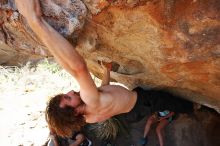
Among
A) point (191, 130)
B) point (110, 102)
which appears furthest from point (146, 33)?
point (191, 130)

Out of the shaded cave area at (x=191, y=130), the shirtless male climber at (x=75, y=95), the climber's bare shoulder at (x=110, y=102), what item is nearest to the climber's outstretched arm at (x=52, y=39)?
the shirtless male climber at (x=75, y=95)

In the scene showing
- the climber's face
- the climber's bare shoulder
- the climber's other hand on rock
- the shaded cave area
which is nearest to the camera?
the climber's other hand on rock

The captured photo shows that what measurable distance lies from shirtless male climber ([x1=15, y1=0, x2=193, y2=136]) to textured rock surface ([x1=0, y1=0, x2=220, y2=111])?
0.40ft

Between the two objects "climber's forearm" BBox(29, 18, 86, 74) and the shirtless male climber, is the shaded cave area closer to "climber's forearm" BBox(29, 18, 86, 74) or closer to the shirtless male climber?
the shirtless male climber

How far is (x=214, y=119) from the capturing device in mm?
4660

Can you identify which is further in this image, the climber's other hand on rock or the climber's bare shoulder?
the climber's bare shoulder

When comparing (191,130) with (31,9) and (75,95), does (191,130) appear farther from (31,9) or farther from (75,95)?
(31,9)

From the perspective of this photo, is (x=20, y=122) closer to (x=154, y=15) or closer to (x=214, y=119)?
(x=214, y=119)

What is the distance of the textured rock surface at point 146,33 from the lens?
282 cm

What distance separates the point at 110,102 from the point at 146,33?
0.80 meters

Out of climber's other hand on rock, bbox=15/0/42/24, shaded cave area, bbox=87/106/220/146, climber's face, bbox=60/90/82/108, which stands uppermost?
climber's other hand on rock, bbox=15/0/42/24

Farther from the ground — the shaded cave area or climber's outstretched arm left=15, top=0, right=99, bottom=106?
climber's outstretched arm left=15, top=0, right=99, bottom=106

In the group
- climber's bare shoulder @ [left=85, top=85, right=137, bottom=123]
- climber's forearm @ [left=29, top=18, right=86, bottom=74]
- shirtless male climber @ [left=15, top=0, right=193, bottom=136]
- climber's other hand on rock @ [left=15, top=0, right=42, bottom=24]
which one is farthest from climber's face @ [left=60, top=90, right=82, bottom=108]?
climber's other hand on rock @ [left=15, top=0, right=42, bottom=24]

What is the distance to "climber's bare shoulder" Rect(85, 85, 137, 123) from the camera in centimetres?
354
